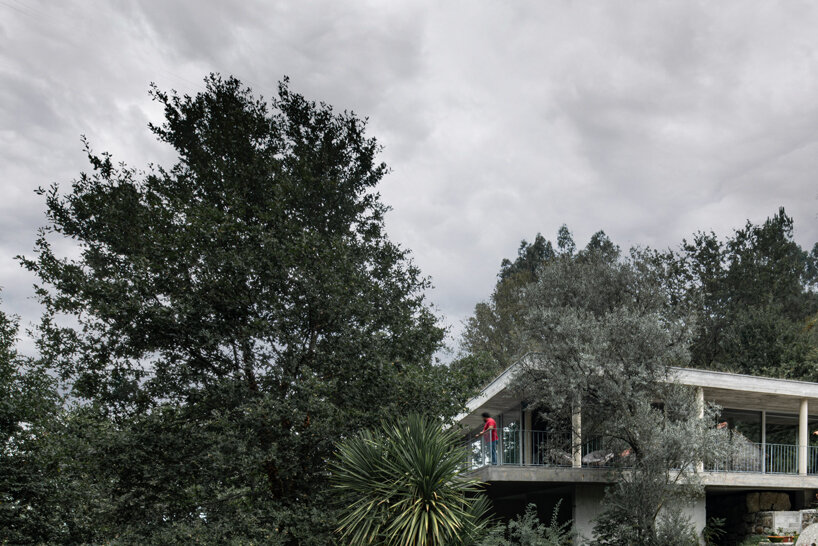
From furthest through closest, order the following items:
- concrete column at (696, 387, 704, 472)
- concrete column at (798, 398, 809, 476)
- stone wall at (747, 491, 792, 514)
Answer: stone wall at (747, 491, 792, 514), concrete column at (798, 398, 809, 476), concrete column at (696, 387, 704, 472)

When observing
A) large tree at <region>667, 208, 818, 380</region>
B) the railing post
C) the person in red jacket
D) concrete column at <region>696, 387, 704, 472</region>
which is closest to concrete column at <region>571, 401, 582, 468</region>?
the railing post

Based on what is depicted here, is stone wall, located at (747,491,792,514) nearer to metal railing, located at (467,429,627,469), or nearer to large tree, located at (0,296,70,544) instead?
metal railing, located at (467,429,627,469)

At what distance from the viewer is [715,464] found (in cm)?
1539

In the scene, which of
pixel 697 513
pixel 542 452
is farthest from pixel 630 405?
pixel 697 513

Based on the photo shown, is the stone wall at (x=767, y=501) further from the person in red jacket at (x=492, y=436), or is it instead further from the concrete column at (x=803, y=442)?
the person in red jacket at (x=492, y=436)

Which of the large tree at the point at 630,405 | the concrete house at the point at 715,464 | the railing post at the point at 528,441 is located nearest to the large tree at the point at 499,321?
the railing post at the point at 528,441

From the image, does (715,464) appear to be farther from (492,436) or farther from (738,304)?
(738,304)

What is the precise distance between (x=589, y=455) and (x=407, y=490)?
730 cm

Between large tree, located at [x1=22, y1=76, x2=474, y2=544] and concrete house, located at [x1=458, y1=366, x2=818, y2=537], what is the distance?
3.32 m

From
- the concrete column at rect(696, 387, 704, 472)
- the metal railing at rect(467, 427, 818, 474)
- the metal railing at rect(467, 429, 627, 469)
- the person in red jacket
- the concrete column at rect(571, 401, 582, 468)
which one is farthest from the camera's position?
the metal railing at rect(467, 429, 627, 469)

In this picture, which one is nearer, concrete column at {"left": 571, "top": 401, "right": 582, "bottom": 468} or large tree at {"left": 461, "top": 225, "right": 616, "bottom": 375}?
concrete column at {"left": 571, "top": 401, "right": 582, "bottom": 468}

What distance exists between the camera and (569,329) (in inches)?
623

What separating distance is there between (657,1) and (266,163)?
1095cm

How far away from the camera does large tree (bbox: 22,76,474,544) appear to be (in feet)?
43.6
